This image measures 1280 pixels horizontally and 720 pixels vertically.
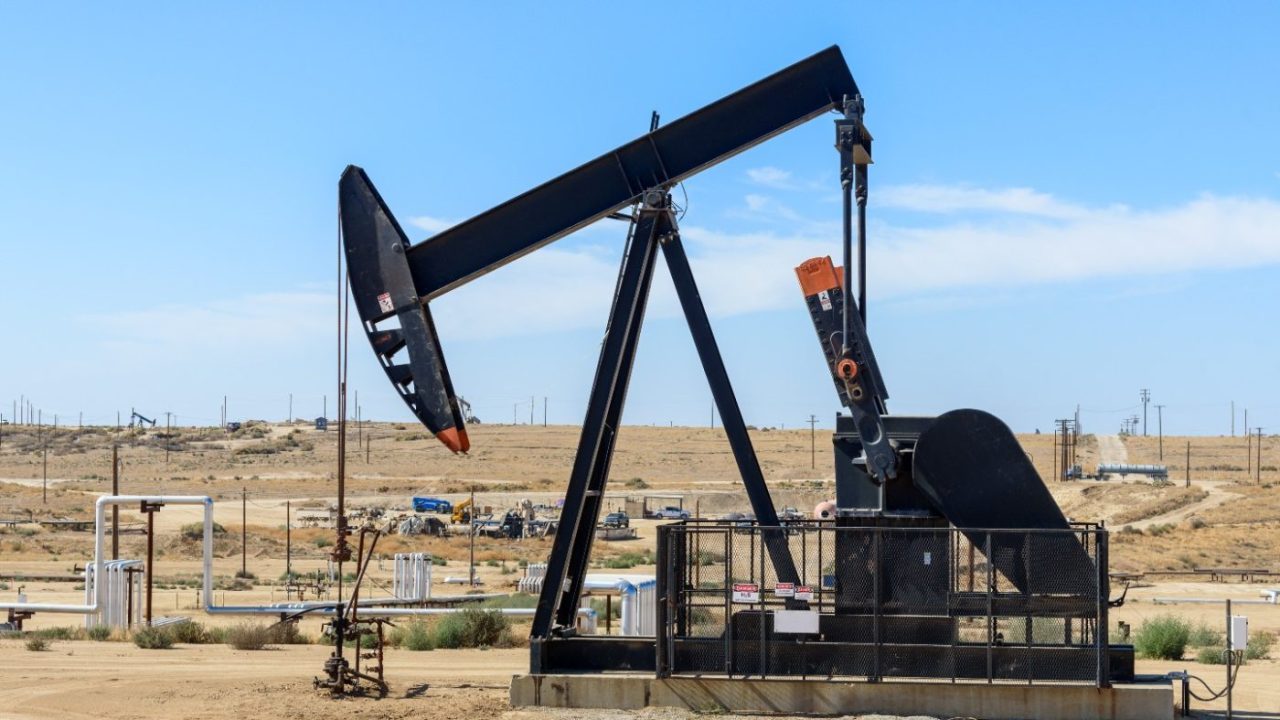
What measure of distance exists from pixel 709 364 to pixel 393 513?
52.5 meters

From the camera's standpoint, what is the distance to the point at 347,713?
13.6 metres

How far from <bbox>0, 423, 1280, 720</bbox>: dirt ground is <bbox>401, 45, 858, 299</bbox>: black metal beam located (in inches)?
165

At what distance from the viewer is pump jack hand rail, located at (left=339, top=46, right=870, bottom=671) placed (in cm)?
1390

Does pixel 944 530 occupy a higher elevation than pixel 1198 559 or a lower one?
higher

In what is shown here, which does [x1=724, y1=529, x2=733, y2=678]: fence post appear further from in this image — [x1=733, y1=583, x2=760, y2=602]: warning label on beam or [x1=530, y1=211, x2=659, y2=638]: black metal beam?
[x1=530, y1=211, x2=659, y2=638]: black metal beam

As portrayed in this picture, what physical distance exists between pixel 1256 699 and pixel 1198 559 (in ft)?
104

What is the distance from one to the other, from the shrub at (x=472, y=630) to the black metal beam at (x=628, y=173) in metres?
7.16

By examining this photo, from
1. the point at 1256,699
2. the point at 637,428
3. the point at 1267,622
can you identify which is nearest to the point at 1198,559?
the point at 1267,622

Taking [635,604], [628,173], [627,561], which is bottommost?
[627,561]

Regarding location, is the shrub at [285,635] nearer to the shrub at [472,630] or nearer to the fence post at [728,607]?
the shrub at [472,630]

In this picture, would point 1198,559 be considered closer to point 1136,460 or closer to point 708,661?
point 708,661

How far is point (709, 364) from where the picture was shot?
45.6 feet

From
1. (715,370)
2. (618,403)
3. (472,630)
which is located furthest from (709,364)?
(472,630)

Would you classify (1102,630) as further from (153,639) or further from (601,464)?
(153,639)
